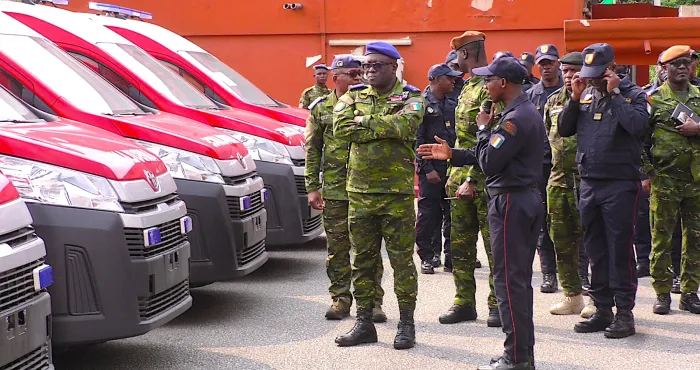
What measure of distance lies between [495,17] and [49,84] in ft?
34.5

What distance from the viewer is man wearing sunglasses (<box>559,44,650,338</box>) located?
6848 millimetres

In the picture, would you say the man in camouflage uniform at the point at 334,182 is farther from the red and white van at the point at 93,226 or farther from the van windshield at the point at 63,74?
the red and white van at the point at 93,226

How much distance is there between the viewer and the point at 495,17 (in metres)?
16.1

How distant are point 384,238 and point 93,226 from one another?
1923mm

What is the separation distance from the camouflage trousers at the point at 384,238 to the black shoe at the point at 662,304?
2166mm

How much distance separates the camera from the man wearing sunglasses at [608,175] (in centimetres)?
685

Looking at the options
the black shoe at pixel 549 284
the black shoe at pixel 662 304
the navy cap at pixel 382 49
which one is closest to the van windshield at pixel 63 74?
the navy cap at pixel 382 49

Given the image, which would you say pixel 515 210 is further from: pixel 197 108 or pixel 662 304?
pixel 197 108

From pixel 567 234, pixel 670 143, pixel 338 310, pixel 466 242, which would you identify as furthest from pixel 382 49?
pixel 670 143

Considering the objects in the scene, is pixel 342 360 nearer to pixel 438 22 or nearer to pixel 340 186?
pixel 340 186

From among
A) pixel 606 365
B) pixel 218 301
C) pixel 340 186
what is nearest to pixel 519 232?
pixel 606 365

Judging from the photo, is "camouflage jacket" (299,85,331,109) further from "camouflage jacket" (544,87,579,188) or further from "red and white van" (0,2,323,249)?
"camouflage jacket" (544,87,579,188)

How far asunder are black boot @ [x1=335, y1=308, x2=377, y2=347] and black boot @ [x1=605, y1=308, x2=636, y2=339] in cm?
160

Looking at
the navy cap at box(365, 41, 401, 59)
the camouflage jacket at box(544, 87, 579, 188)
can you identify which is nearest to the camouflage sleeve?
the navy cap at box(365, 41, 401, 59)
